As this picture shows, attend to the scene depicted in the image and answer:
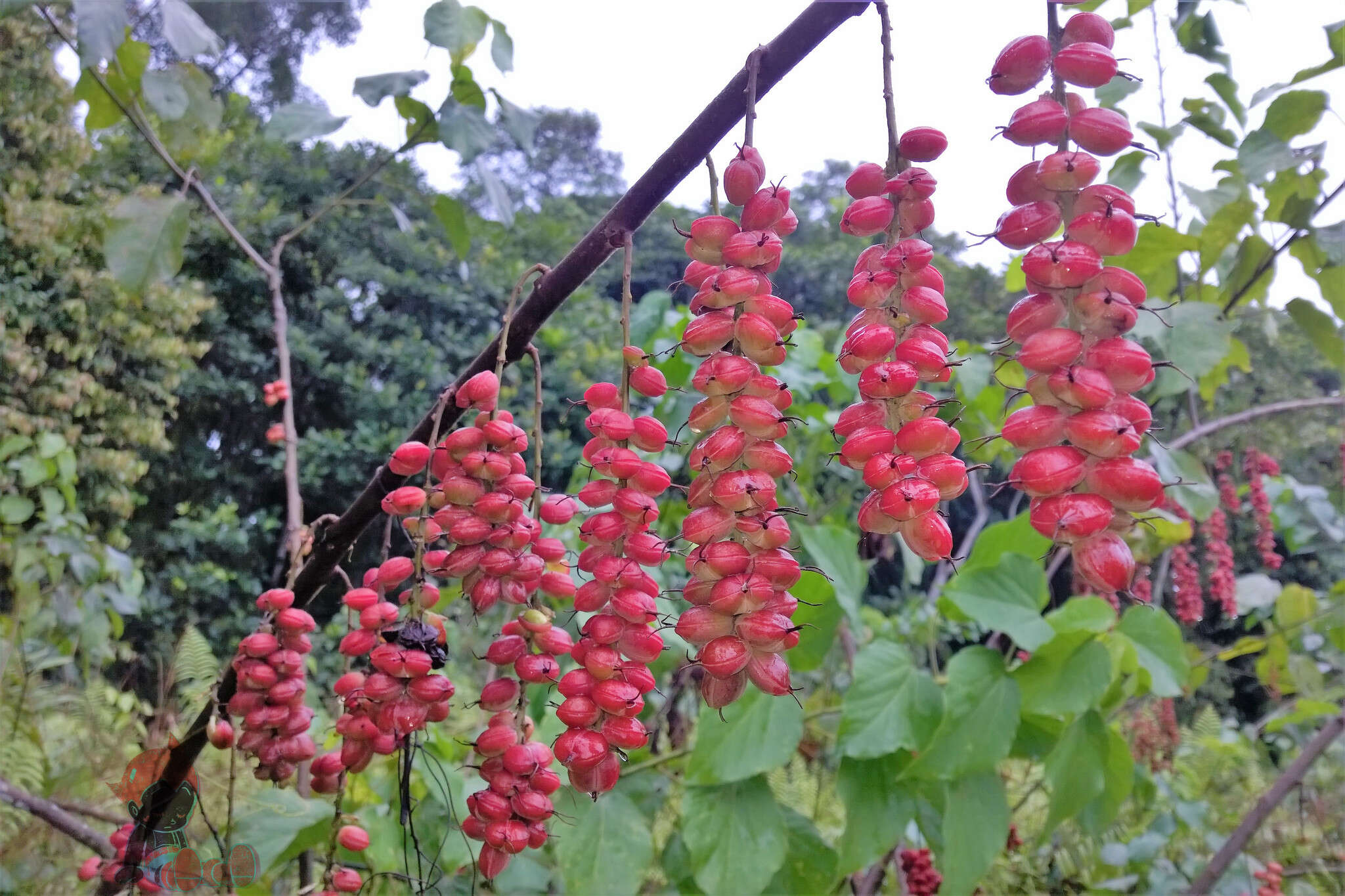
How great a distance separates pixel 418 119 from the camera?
0.94m

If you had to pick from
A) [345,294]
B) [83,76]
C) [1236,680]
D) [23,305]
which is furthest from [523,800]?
[1236,680]

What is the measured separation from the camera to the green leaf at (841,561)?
2.70 ft

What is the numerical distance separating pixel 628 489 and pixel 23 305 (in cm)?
323

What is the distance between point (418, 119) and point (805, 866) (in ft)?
3.15

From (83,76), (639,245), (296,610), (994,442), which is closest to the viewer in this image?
(296,610)

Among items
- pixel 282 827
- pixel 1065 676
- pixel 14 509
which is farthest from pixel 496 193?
pixel 14 509

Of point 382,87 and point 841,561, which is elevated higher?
point 382,87

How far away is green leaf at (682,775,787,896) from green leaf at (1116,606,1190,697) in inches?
17.5

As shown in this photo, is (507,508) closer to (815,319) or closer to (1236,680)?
(815,319)

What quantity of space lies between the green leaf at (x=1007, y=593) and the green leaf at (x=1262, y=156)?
0.46m

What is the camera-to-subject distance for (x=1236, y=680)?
4555mm

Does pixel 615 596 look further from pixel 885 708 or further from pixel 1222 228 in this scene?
pixel 1222 228

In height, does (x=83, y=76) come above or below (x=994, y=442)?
above

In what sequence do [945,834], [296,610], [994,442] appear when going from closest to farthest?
[296,610] → [945,834] → [994,442]
